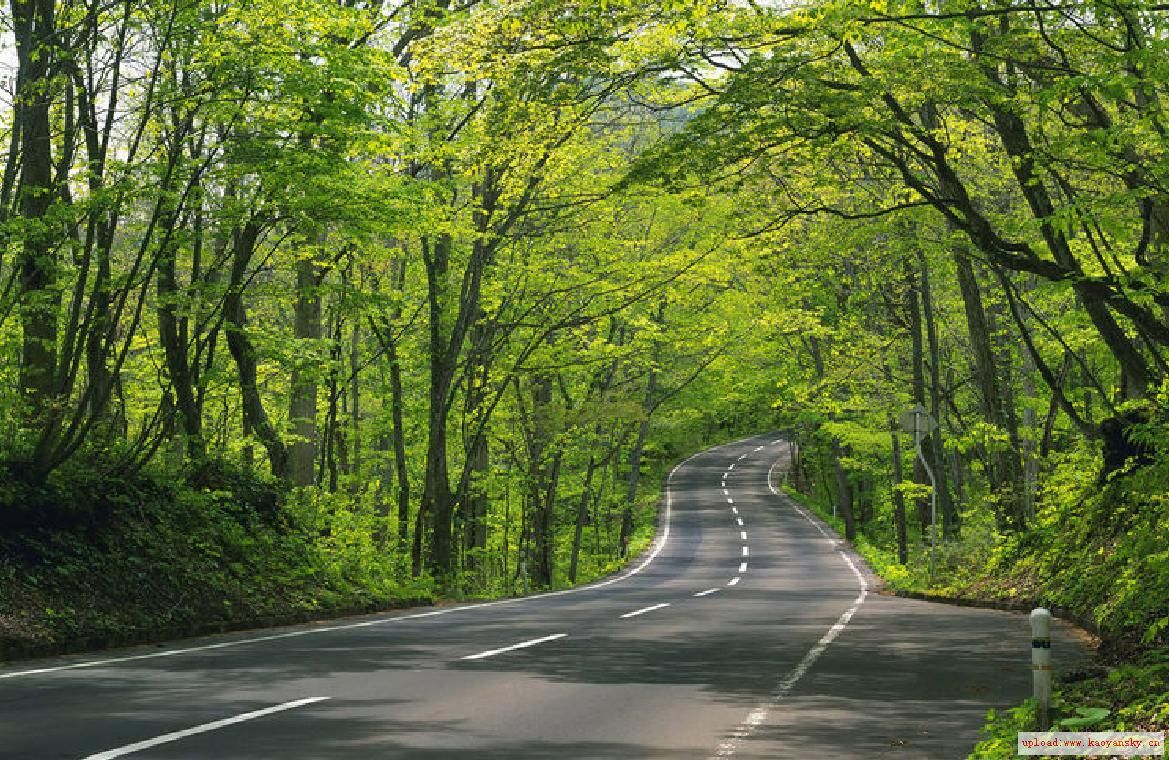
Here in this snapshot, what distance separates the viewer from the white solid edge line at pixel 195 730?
6.42 m

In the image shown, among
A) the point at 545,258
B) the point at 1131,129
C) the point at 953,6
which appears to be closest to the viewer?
the point at 1131,129

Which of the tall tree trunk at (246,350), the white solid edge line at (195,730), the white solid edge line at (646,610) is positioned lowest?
the white solid edge line at (646,610)

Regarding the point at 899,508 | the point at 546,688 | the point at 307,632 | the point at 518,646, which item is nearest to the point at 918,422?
the point at 899,508

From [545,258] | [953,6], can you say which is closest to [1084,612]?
[953,6]

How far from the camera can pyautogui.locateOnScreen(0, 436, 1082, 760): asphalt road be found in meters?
7.05

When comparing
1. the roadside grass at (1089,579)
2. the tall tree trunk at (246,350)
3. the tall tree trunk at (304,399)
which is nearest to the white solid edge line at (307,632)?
the tall tree trunk at (246,350)

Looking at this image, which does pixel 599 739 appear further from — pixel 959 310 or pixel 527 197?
pixel 959 310

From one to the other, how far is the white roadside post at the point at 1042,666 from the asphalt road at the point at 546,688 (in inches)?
20.1

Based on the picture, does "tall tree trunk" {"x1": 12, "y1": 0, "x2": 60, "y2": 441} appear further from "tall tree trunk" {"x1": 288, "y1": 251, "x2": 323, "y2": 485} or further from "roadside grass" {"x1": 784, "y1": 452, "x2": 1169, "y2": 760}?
"roadside grass" {"x1": 784, "y1": 452, "x2": 1169, "y2": 760}

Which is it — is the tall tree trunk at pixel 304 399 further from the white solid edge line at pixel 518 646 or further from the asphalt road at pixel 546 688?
the white solid edge line at pixel 518 646

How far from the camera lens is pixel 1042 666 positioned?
23.2ft

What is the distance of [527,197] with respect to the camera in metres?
23.7

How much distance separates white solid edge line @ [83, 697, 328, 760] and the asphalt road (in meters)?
0.02

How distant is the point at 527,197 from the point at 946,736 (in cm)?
1764
